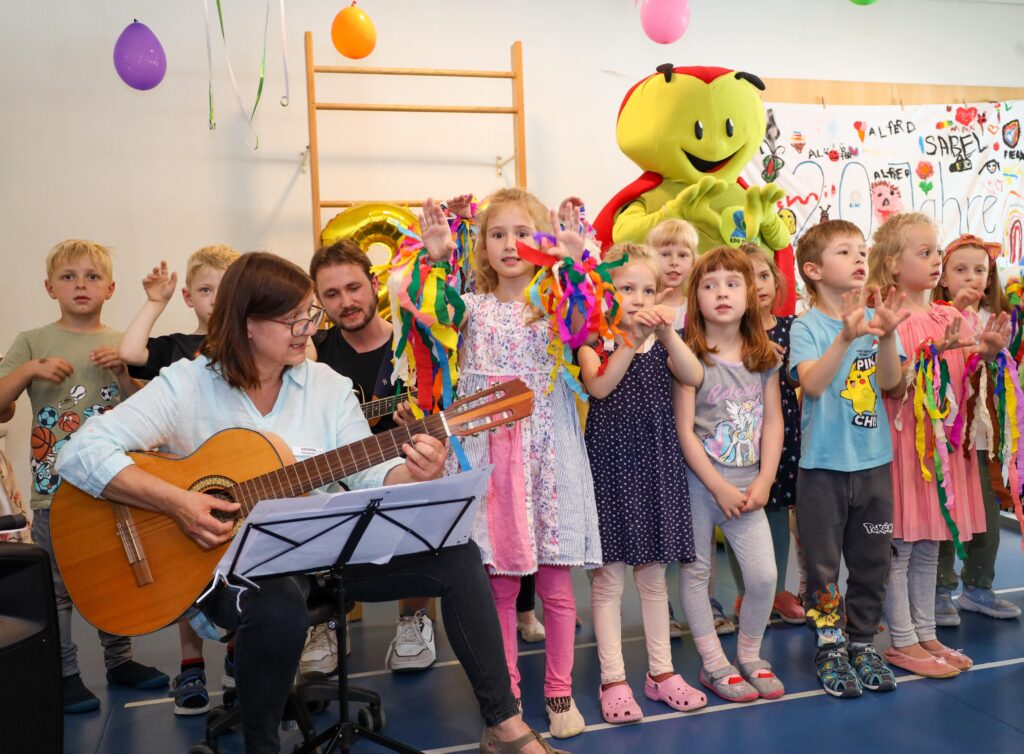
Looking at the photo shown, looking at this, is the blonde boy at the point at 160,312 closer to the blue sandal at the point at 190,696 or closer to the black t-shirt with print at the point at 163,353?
the black t-shirt with print at the point at 163,353

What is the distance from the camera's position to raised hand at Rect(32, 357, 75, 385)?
2.74 metres

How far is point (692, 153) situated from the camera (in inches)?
166

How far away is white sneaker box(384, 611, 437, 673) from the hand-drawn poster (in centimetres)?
358

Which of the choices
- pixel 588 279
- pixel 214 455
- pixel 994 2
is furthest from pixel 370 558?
pixel 994 2

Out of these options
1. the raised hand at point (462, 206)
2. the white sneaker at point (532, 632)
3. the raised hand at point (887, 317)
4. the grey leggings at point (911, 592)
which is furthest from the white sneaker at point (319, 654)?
the raised hand at point (887, 317)

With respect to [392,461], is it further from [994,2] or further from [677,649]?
[994,2]

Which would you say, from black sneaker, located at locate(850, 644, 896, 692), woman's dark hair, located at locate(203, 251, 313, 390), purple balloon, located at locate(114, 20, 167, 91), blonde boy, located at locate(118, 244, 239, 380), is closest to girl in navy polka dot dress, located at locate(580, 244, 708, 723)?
black sneaker, located at locate(850, 644, 896, 692)

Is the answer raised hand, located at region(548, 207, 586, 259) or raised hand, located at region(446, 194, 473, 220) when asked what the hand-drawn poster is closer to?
raised hand, located at region(446, 194, 473, 220)

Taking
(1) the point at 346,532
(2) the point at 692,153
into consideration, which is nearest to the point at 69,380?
(1) the point at 346,532

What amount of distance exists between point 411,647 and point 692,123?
9.00ft

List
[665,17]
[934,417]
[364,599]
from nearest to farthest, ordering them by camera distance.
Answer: [364,599] < [934,417] < [665,17]

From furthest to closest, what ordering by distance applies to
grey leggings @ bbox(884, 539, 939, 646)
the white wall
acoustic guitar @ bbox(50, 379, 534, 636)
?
the white wall
grey leggings @ bbox(884, 539, 939, 646)
acoustic guitar @ bbox(50, 379, 534, 636)

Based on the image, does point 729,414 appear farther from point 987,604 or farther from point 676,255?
point 987,604

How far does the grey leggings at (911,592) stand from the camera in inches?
104
